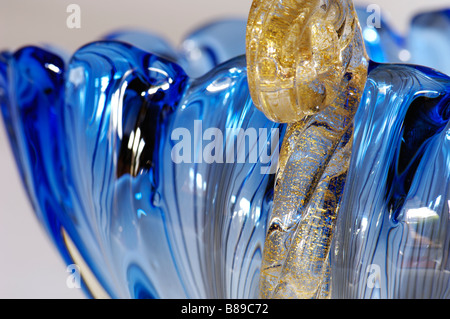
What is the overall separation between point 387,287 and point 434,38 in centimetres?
19

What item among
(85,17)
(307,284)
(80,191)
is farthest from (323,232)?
(85,17)

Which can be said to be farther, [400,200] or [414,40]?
[414,40]

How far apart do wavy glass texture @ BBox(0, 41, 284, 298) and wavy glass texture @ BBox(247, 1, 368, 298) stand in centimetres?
5

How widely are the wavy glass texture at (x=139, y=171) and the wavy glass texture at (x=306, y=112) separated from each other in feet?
0.15

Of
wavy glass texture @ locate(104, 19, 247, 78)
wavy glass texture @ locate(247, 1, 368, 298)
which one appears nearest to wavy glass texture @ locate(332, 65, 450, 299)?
wavy glass texture @ locate(247, 1, 368, 298)

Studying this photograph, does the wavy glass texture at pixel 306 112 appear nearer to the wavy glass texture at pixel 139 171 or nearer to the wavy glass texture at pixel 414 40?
the wavy glass texture at pixel 139 171

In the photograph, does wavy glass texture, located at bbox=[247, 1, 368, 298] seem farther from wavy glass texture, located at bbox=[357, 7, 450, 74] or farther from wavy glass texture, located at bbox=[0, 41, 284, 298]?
wavy glass texture, located at bbox=[357, 7, 450, 74]

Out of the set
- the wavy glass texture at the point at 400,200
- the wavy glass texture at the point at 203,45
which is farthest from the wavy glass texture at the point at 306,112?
the wavy glass texture at the point at 203,45

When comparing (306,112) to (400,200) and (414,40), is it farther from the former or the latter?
(414,40)

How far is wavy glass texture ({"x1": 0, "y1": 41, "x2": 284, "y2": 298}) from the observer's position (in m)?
0.25

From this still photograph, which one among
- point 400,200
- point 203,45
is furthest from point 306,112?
point 203,45

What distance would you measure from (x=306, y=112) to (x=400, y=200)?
56 millimetres

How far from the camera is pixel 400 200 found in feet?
0.68

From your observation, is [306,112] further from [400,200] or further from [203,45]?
[203,45]
